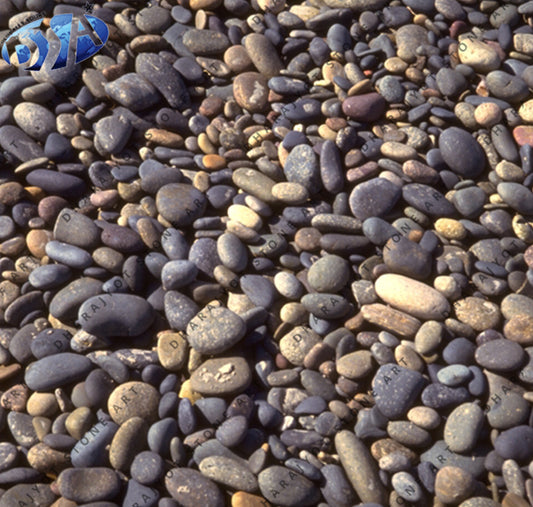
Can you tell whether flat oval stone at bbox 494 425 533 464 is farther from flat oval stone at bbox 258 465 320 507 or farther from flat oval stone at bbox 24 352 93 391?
flat oval stone at bbox 24 352 93 391

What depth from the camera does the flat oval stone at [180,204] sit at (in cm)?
190

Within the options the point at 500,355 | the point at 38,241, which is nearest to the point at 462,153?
the point at 500,355

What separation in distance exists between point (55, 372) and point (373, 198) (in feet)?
3.70

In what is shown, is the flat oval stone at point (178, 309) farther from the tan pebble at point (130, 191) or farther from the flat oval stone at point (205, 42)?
the flat oval stone at point (205, 42)

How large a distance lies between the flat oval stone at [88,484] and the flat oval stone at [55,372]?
0.87 ft

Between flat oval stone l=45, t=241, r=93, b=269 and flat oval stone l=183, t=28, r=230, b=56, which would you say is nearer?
flat oval stone l=45, t=241, r=93, b=269

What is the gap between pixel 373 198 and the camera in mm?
1843

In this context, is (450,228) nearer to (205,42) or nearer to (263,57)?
(263,57)

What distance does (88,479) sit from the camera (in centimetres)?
150

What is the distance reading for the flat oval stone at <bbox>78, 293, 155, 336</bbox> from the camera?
169 cm

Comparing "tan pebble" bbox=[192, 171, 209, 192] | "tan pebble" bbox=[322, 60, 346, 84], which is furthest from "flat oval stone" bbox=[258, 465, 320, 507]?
"tan pebble" bbox=[322, 60, 346, 84]

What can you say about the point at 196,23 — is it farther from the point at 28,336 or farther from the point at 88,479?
the point at 88,479

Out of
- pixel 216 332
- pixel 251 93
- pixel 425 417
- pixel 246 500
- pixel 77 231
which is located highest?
pixel 251 93

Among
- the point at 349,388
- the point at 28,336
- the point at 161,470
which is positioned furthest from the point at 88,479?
the point at 349,388
